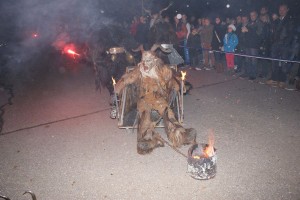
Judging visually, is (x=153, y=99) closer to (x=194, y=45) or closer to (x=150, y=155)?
(x=150, y=155)

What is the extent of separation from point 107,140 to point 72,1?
42.2ft

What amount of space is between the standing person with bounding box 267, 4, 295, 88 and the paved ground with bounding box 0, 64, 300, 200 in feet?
2.58

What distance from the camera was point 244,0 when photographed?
41.6 ft

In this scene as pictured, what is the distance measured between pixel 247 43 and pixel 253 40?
0.26m

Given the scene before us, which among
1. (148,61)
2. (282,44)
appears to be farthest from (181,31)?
(148,61)

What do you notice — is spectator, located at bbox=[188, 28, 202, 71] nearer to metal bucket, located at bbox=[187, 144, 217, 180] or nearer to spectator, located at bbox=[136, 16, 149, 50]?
spectator, located at bbox=[136, 16, 149, 50]

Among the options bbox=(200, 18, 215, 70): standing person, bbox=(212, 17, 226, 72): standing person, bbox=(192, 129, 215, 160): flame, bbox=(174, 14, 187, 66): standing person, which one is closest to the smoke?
bbox=(174, 14, 187, 66): standing person

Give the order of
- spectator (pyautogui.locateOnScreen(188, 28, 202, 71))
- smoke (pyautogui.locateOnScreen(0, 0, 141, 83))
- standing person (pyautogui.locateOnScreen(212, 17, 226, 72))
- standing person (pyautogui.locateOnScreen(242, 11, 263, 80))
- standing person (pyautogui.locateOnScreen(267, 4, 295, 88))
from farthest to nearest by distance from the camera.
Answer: smoke (pyautogui.locateOnScreen(0, 0, 141, 83))
spectator (pyautogui.locateOnScreen(188, 28, 202, 71))
standing person (pyautogui.locateOnScreen(212, 17, 226, 72))
standing person (pyautogui.locateOnScreen(242, 11, 263, 80))
standing person (pyautogui.locateOnScreen(267, 4, 295, 88))

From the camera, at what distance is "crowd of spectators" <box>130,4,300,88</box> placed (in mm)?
8398

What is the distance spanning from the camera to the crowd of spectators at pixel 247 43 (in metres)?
8.40

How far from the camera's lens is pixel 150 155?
5.07 meters

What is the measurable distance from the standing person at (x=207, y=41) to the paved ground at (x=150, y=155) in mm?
3277

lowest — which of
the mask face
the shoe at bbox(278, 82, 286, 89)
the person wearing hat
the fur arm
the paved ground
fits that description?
the paved ground

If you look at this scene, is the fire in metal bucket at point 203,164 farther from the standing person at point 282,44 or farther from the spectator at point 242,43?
the spectator at point 242,43
